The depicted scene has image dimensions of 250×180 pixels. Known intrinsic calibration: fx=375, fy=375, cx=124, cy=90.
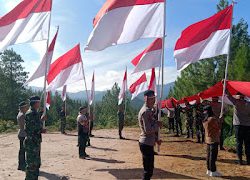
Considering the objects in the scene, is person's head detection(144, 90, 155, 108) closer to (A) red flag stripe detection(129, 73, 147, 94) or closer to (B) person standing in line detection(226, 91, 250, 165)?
(B) person standing in line detection(226, 91, 250, 165)

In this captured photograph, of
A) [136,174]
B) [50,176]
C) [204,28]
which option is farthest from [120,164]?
[204,28]

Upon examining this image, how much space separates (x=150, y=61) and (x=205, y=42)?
3.17 metres

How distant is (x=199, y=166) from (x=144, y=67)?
171 inches

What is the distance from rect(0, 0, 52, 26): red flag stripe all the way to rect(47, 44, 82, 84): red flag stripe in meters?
4.70

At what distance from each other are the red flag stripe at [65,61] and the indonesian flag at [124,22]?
4981mm

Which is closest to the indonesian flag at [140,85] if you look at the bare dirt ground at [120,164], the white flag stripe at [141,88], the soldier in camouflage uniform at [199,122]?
the white flag stripe at [141,88]

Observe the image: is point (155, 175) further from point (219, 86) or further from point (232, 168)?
point (219, 86)

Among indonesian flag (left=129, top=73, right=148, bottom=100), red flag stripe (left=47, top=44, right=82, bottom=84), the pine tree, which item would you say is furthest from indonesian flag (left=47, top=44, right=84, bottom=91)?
the pine tree

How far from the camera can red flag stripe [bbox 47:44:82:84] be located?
14.7 metres

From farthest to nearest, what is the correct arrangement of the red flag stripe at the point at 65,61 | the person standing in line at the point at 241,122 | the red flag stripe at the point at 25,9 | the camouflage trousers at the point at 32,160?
the red flag stripe at the point at 65,61
the person standing in line at the point at 241,122
the red flag stripe at the point at 25,9
the camouflage trousers at the point at 32,160

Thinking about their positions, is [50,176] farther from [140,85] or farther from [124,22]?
[140,85]

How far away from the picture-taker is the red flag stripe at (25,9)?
9984 millimetres

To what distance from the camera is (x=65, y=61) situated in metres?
15.0

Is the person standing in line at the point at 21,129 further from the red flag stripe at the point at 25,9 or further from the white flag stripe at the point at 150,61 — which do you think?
the white flag stripe at the point at 150,61
